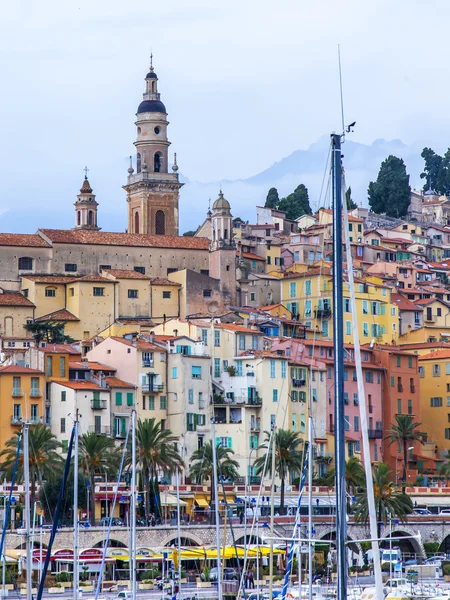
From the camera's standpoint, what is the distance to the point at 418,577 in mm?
70125

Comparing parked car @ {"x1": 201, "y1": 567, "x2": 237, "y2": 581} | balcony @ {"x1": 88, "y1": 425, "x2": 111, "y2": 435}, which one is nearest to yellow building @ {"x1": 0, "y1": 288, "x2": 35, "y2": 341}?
balcony @ {"x1": 88, "y1": 425, "x2": 111, "y2": 435}

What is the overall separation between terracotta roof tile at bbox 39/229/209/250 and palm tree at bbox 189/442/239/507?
33.7 m

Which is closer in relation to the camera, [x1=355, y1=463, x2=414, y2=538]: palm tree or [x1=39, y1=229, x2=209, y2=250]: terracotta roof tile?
[x1=355, y1=463, x2=414, y2=538]: palm tree

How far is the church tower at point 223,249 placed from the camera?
115m

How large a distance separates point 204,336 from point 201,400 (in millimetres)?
5171

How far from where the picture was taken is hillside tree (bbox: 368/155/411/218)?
548ft

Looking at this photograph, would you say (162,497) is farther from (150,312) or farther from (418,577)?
(150,312)

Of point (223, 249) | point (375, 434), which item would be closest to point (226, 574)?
point (375, 434)

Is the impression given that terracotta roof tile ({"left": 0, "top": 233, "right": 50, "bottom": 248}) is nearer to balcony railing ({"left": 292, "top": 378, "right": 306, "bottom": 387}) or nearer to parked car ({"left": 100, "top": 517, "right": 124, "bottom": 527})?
balcony railing ({"left": 292, "top": 378, "right": 306, "bottom": 387})

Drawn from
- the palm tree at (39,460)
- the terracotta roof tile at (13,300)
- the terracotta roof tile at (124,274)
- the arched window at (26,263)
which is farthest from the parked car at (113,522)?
the arched window at (26,263)

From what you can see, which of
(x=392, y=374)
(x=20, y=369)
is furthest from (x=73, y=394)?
(x=392, y=374)

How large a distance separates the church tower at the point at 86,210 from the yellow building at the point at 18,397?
154ft

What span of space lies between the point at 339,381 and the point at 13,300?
78.9 m

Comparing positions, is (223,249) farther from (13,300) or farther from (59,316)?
(13,300)
